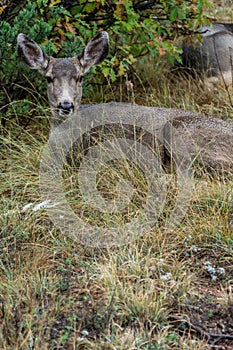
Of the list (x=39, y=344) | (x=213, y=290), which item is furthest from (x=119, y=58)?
(x=39, y=344)

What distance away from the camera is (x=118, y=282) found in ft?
13.7

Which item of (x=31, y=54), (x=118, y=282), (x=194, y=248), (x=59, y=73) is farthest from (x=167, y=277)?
(x=31, y=54)

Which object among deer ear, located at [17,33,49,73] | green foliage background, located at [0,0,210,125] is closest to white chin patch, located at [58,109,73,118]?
green foliage background, located at [0,0,210,125]

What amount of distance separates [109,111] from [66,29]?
1183mm

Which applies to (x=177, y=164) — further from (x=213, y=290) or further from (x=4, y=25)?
(x=4, y=25)

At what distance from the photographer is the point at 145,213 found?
5141 mm

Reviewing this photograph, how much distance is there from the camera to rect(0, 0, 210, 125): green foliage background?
6.55 meters

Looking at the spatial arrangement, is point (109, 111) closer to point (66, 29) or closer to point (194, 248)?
point (66, 29)

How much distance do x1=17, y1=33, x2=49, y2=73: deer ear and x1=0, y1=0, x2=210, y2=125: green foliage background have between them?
188mm

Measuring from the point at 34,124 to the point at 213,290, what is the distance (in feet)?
11.9

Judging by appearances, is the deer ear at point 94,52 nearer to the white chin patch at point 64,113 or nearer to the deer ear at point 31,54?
the deer ear at point 31,54

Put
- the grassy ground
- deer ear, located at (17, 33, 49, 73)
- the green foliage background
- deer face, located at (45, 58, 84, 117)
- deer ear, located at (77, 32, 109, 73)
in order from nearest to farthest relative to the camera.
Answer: the grassy ground < deer face, located at (45, 58, 84, 117) < deer ear, located at (17, 33, 49, 73) < deer ear, located at (77, 32, 109, 73) < the green foliage background

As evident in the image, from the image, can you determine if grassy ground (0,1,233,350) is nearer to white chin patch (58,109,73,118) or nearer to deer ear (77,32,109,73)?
white chin patch (58,109,73,118)

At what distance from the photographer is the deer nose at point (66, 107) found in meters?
5.95
